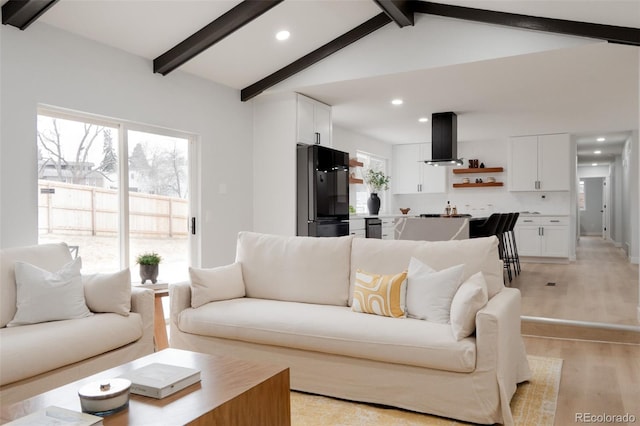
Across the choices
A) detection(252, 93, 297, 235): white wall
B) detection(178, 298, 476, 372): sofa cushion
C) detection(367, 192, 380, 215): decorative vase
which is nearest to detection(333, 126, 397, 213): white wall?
detection(367, 192, 380, 215): decorative vase

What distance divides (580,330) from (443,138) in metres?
3.64

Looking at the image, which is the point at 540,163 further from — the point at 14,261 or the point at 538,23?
the point at 14,261

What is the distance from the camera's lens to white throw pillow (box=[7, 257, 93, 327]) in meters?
2.70

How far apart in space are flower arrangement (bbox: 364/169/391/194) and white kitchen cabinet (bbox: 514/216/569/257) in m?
2.56

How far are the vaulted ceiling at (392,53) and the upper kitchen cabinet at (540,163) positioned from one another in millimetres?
1926

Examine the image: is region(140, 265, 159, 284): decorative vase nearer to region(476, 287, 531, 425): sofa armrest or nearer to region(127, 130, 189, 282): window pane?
region(127, 130, 189, 282): window pane

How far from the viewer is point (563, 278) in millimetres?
6570

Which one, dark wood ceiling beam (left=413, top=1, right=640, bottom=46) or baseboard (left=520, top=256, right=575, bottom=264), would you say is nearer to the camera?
dark wood ceiling beam (left=413, top=1, right=640, bottom=46)

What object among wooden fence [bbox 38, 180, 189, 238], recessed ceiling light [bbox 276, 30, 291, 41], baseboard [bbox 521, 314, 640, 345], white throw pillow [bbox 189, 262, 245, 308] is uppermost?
recessed ceiling light [bbox 276, 30, 291, 41]

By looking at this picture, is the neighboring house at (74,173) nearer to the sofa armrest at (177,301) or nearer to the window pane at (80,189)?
the window pane at (80,189)

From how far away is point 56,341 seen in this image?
8.14 feet

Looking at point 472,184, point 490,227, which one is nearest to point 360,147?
point 472,184

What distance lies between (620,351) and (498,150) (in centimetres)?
634

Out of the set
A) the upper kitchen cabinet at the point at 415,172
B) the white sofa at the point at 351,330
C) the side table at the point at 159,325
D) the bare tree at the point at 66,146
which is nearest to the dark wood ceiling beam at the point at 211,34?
the bare tree at the point at 66,146
